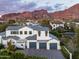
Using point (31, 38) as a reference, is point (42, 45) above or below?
below

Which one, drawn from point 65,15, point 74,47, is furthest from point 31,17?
point 74,47

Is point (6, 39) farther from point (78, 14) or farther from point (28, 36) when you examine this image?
point (78, 14)

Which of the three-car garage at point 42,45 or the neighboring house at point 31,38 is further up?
the neighboring house at point 31,38

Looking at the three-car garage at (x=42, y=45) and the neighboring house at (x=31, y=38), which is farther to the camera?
the neighboring house at (x=31, y=38)

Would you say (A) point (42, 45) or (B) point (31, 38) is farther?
(B) point (31, 38)

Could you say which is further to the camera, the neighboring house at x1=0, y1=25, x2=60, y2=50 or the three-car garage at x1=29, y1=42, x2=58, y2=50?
the neighboring house at x1=0, y1=25, x2=60, y2=50

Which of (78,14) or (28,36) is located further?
(78,14)

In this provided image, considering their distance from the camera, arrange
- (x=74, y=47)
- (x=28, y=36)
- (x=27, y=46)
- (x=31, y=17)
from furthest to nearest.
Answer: (x=31, y=17) → (x=28, y=36) → (x=27, y=46) → (x=74, y=47)

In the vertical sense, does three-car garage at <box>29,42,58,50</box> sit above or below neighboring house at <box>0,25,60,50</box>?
below
